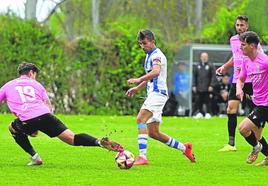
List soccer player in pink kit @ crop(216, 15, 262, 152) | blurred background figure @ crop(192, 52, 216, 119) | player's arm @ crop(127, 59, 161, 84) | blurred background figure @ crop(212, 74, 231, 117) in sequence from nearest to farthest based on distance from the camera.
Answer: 1. player's arm @ crop(127, 59, 161, 84)
2. soccer player in pink kit @ crop(216, 15, 262, 152)
3. blurred background figure @ crop(192, 52, 216, 119)
4. blurred background figure @ crop(212, 74, 231, 117)

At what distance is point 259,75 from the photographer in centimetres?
1301

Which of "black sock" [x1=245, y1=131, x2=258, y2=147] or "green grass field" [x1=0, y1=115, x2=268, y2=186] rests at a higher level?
"black sock" [x1=245, y1=131, x2=258, y2=147]

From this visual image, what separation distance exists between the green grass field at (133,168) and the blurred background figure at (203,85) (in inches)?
347

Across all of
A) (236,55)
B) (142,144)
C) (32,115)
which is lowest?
(142,144)

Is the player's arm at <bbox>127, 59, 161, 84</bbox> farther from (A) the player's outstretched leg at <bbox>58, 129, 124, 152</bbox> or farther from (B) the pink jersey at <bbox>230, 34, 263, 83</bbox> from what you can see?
(B) the pink jersey at <bbox>230, 34, 263, 83</bbox>

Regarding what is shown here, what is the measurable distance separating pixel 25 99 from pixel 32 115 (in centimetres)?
27

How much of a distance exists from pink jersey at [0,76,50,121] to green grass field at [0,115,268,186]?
31.8 inches

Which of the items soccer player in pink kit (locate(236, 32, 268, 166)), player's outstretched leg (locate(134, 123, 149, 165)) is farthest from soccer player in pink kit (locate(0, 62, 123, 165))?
soccer player in pink kit (locate(236, 32, 268, 166))

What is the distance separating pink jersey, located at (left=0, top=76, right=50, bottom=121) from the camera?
42.9ft

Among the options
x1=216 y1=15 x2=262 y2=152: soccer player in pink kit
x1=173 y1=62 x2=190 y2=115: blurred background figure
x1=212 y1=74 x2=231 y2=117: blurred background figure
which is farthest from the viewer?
x1=173 y1=62 x2=190 y2=115: blurred background figure

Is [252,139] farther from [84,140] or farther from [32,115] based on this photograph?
[32,115]

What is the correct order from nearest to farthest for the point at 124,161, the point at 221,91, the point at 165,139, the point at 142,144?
the point at 124,161, the point at 142,144, the point at 165,139, the point at 221,91

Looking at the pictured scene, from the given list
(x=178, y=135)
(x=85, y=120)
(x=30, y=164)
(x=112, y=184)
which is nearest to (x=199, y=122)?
(x=85, y=120)

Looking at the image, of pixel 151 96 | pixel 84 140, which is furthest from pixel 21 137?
pixel 151 96
